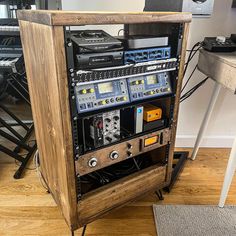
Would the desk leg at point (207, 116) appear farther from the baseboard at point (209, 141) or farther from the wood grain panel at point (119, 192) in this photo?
the wood grain panel at point (119, 192)

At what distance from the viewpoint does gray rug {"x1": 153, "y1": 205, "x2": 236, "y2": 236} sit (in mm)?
1165

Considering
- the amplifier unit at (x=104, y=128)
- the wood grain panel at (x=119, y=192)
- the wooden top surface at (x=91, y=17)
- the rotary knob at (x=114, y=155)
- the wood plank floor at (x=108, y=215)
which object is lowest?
the wood plank floor at (x=108, y=215)

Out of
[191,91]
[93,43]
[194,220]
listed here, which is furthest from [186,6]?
[194,220]

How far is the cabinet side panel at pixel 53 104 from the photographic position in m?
0.75

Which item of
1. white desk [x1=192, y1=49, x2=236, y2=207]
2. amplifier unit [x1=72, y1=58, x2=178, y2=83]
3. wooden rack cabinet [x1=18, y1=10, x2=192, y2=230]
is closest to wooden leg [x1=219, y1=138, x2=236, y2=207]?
white desk [x1=192, y1=49, x2=236, y2=207]

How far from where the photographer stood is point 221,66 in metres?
1.13

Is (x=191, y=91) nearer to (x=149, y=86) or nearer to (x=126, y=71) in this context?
(x=149, y=86)

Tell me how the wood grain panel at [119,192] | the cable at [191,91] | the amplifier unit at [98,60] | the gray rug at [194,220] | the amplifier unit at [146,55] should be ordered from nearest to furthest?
the amplifier unit at [98,60] < the amplifier unit at [146,55] < the wood grain panel at [119,192] < the gray rug at [194,220] < the cable at [191,91]

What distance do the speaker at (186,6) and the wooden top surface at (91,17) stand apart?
0.65 ft

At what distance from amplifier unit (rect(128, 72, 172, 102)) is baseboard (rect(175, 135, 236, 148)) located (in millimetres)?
819

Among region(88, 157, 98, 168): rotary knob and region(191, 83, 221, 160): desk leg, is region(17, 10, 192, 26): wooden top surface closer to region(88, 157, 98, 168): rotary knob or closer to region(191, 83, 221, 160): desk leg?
region(88, 157, 98, 168): rotary knob

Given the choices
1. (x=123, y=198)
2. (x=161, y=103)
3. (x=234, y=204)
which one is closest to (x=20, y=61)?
(x=161, y=103)

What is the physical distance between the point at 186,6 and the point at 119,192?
2.84 feet

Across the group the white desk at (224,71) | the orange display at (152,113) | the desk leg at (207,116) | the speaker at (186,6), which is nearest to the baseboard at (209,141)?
the desk leg at (207,116)
